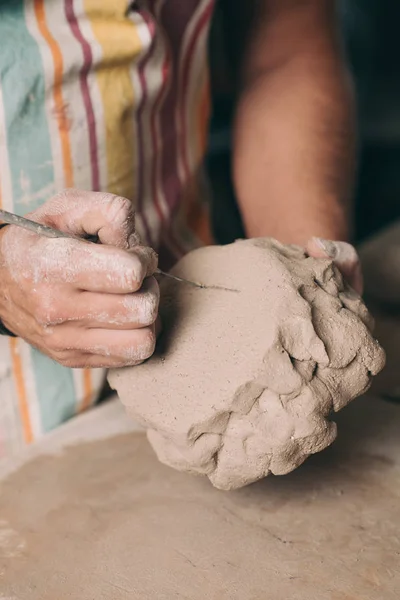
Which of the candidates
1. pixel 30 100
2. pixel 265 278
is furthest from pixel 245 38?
pixel 265 278

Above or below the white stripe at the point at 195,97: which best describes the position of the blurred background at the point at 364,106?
below

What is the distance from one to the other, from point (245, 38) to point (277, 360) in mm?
1096

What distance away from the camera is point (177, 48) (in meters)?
1.54

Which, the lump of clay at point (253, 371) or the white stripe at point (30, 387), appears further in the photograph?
the white stripe at point (30, 387)

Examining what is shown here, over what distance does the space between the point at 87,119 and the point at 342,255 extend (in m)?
0.50

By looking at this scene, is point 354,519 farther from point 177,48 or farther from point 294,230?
point 177,48

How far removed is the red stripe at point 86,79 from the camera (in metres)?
1.31

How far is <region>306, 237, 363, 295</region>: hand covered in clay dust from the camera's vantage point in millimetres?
1207

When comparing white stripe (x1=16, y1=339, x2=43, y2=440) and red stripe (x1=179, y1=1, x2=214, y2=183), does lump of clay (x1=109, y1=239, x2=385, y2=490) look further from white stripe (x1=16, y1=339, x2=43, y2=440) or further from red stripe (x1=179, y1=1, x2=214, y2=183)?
red stripe (x1=179, y1=1, x2=214, y2=183)

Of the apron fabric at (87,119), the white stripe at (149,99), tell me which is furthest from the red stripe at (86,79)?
the white stripe at (149,99)

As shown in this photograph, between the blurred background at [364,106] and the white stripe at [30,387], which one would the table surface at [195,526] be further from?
the blurred background at [364,106]

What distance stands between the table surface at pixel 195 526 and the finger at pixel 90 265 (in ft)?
1.27

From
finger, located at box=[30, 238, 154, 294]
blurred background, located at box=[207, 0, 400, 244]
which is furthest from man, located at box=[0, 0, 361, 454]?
blurred background, located at box=[207, 0, 400, 244]

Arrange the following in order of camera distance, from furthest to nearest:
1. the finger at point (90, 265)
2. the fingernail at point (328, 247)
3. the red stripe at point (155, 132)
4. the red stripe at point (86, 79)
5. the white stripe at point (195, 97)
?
the white stripe at point (195, 97), the red stripe at point (155, 132), the red stripe at point (86, 79), the fingernail at point (328, 247), the finger at point (90, 265)
